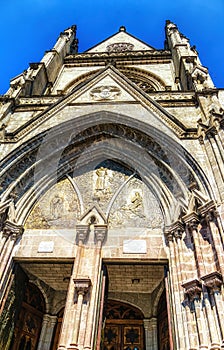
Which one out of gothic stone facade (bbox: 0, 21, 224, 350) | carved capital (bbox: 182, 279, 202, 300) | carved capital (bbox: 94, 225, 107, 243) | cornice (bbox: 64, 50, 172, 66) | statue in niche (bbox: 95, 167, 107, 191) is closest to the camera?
carved capital (bbox: 182, 279, 202, 300)

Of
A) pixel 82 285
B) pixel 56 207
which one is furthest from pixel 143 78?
pixel 82 285

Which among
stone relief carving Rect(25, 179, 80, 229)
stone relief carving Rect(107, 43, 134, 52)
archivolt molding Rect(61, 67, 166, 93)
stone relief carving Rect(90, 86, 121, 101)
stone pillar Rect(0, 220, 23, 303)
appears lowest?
stone pillar Rect(0, 220, 23, 303)

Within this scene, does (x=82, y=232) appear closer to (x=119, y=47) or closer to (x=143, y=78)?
(x=143, y=78)

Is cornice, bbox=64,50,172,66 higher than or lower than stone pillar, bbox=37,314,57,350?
higher

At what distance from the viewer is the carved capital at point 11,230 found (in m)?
7.09

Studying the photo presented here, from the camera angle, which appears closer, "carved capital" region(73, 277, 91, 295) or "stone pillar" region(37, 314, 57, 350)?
"carved capital" region(73, 277, 91, 295)

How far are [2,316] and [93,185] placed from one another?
13.3ft

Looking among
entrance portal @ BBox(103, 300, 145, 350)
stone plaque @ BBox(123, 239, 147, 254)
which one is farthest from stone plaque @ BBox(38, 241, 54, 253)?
entrance portal @ BBox(103, 300, 145, 350)

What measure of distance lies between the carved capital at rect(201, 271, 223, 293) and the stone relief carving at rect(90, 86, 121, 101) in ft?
20.8

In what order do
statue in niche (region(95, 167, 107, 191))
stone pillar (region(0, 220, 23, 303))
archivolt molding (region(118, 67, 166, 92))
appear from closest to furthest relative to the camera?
1. stone pillar (region(0, 220, 23, 303))
2. statue in niche (region(95, 167, 107, 191))
3. archivolt molding (region(118, 67, 166, 92))

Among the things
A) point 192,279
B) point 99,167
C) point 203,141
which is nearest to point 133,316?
point 192,279

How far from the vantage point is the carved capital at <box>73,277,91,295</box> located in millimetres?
5945

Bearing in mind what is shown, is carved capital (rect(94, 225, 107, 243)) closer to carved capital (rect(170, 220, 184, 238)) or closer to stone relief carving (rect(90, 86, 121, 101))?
carved capital (rect(170, 220, 184, 238))

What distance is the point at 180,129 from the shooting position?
797 centimetres
